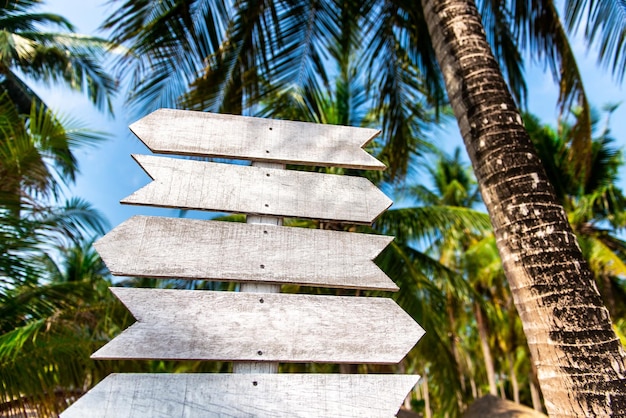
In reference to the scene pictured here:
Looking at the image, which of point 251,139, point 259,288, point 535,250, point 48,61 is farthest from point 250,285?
point 48,61

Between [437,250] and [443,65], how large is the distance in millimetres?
13467

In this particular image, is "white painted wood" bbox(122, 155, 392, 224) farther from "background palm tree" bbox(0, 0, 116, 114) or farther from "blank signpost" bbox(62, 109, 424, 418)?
"background palm tree" bbox(0, 0, 116, 114)

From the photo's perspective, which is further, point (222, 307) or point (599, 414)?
point (599, 414)

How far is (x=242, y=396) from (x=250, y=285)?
1.25 ft

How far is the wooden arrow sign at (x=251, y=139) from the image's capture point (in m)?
1.93

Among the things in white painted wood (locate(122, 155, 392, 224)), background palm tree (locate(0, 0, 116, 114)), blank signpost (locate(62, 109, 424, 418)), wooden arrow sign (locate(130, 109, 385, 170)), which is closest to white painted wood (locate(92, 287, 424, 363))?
blank signpost (locate(62, 109, 424, 418))

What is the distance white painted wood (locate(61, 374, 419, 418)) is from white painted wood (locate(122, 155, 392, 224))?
0.61 metres

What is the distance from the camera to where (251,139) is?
78.6 inches

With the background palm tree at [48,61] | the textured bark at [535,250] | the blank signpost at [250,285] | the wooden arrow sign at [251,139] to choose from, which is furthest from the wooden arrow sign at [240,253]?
the background palm tree at [48,61]

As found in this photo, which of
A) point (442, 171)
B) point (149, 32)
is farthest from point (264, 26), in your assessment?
point (442, 171)

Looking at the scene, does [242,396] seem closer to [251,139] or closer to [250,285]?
[250,285]

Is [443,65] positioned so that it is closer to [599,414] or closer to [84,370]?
[599,414]

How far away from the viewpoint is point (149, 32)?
17.4ft

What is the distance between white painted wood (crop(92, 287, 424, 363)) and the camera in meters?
1.54
